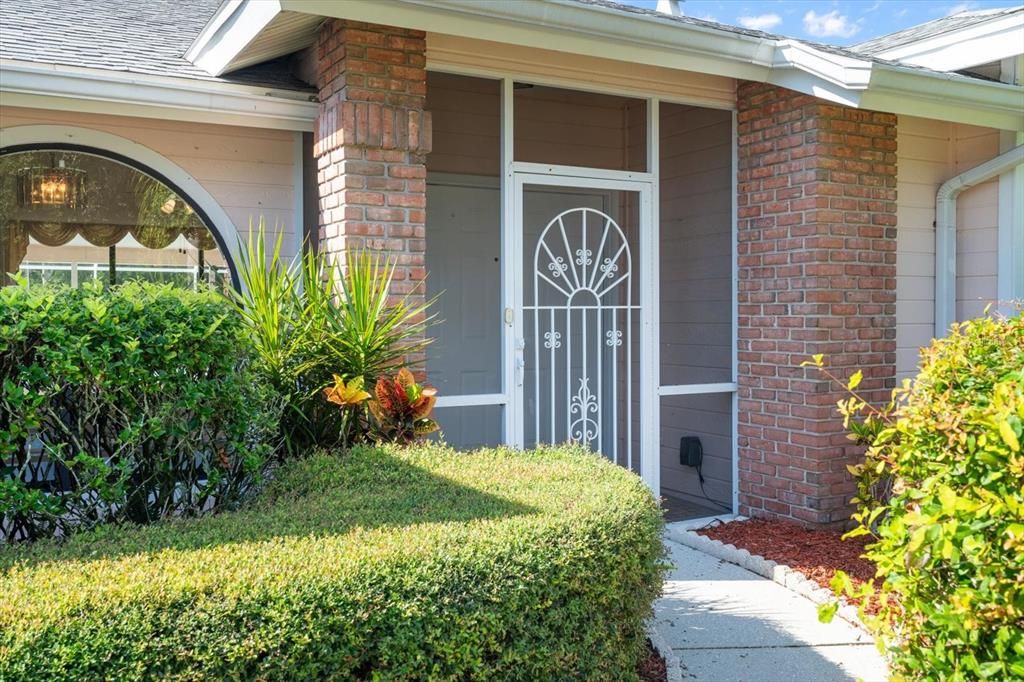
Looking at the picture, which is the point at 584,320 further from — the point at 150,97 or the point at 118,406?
the point at 118,406

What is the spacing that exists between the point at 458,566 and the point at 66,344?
5.54 feet

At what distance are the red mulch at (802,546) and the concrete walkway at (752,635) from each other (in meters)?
0.22

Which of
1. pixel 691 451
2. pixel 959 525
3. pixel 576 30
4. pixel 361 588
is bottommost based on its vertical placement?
pixel 691 451

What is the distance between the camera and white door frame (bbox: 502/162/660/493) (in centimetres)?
550

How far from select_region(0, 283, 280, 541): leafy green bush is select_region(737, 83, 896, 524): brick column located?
364 cm

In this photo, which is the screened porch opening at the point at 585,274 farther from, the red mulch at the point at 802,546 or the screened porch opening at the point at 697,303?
the red mulch at the point at 802,546

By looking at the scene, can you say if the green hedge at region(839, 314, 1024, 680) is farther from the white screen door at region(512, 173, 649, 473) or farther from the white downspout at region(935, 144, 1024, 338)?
the white downspout at region(935, 144, 1024, 338)

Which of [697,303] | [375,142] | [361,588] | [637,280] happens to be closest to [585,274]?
[637,280]

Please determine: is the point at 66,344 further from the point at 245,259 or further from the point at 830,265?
the point at 830,265

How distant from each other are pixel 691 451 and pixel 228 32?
4497 mm

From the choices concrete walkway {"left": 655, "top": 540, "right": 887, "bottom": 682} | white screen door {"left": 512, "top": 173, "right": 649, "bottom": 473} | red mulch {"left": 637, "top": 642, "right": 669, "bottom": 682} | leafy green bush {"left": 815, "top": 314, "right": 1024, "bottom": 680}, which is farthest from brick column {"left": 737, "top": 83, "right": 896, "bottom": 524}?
leafy green bush {"left": 815, "top": 314, "right": 1024, "bottom": 680}

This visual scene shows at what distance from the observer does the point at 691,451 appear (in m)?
7.02

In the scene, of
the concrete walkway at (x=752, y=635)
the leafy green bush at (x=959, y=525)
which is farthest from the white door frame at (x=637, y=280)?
the leafy green bush at (x=959, y=525)

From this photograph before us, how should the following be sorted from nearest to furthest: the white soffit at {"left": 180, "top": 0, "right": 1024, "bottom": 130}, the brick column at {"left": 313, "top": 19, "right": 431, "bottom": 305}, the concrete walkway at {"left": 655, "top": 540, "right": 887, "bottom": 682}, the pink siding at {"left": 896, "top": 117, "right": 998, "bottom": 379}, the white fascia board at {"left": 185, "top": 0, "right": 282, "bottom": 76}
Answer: the concrete walkway at {"left": 655, "top": 540, "right": 887, "bottom": 682}
the white soffit at {"left": 180, "top": 0, "right": 1024, "bottom": 130}
the white fascia board at {"left": 185, "top": 0, "right": 282, "bottom": 76}
the brick column at {"left": 313, "top": 19, "right": 431, "bottom": 305}
the pink siding at {"left": 896, "top": 117, "right": 998, "bottom": 379}
